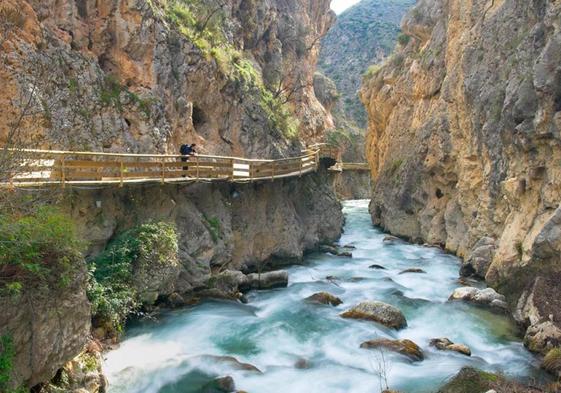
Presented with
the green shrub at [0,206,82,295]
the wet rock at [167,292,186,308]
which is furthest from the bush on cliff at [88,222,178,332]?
the green shrub at [0,206,82,295]

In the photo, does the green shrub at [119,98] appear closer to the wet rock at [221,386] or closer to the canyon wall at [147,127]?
the canyon wall at [147,127]

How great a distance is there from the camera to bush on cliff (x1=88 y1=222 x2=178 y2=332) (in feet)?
43.1

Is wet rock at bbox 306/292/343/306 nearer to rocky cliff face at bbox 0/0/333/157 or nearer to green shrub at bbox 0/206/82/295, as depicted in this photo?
rocky cliff face at bbox 0/0/333/157

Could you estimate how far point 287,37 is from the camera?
49250mm

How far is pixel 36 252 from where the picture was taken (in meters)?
8.84

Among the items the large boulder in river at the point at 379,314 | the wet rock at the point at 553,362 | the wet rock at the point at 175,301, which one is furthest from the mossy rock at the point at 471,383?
the wet rock at the point at 175,301

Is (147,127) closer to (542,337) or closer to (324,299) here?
(324,299)

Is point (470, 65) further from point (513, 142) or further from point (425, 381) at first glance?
point (425, 381)

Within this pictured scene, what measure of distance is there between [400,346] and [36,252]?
9.75m

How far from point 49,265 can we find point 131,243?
6217mm

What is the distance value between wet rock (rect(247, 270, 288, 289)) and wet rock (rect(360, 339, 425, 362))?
7.00 meters

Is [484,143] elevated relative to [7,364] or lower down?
elevated

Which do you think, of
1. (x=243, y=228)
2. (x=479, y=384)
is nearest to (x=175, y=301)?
(x=243, y=228)

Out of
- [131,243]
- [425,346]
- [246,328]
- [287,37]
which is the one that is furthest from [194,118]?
[287,37]
